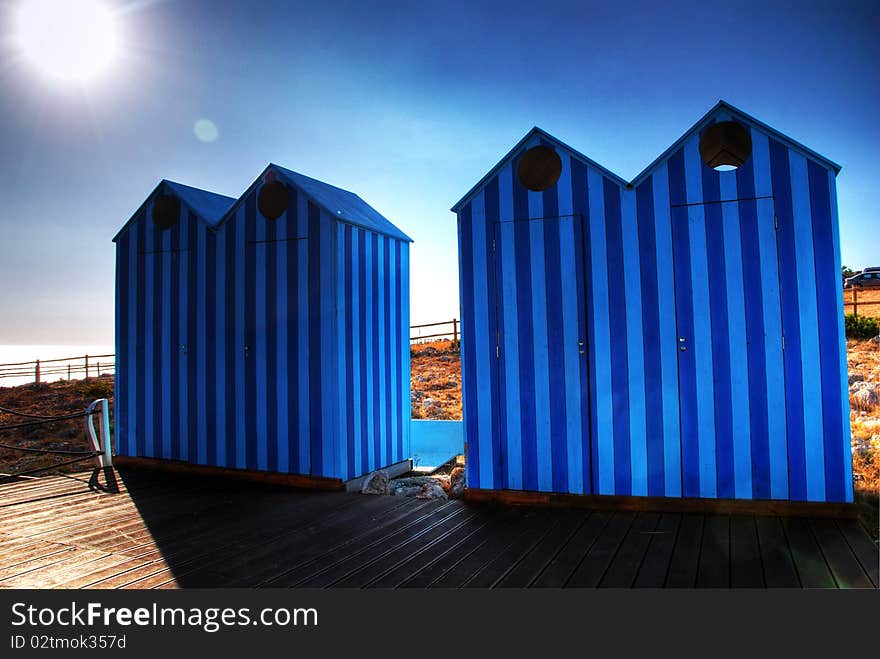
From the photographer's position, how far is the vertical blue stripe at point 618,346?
3943mm

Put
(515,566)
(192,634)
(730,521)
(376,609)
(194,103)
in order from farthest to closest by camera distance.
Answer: (194,103) → (730,521) → (515,566) → (376,609) → (192,634)

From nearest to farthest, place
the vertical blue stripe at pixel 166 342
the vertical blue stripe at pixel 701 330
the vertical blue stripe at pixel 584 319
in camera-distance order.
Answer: the vertical blue stripe at pixel 701 330, the vertical blue stripe at pixel 584 319, the vertical blue stripe at pixel 166 342

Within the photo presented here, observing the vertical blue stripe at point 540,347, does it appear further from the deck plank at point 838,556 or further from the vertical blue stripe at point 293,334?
the vertical blue stripe at point 293,334

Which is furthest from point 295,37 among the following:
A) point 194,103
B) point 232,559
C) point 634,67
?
point 232,559

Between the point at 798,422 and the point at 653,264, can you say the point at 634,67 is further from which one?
the point at 798,422

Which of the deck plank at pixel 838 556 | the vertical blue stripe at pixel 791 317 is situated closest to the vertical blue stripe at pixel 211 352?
the vertical blue stripe at pixel 791 317

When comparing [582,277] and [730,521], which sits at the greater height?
[582,277]

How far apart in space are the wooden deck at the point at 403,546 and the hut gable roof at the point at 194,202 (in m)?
2.77

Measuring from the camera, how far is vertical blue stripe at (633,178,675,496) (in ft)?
12.7

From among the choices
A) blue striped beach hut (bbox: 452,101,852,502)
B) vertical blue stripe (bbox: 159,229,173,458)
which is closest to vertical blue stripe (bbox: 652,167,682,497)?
blue striped beach hut (bbox: 452,101,852,502)

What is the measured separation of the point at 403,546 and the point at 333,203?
3.13 m

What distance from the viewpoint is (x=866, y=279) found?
16531 millimetres

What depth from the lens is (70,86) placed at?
4.96 meters

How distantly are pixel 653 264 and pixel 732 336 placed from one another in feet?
2.30
